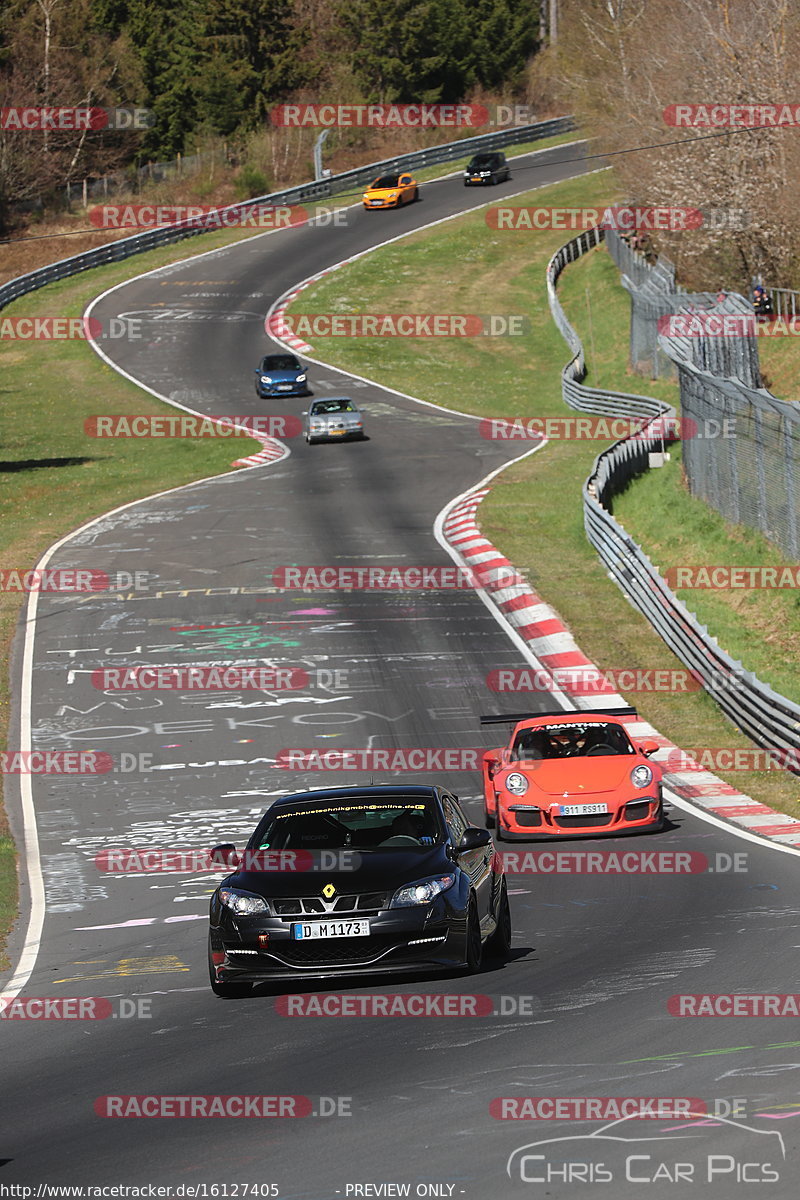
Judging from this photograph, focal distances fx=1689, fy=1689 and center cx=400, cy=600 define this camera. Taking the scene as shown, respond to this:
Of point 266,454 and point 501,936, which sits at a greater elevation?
point 501,936

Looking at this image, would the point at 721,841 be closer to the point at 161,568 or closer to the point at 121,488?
the point at 161,568

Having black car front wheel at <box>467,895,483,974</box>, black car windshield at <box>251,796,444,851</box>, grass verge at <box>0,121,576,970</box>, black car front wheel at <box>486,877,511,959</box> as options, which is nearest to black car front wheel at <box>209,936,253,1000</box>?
black car windshield at <box>251,796,444,851</box>

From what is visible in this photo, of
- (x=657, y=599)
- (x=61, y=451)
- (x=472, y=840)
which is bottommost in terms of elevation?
(x=61, y=451)

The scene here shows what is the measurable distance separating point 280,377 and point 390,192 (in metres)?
30.7

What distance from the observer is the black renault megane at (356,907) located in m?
10.8

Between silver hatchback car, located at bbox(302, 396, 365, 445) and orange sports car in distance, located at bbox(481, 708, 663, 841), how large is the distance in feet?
101

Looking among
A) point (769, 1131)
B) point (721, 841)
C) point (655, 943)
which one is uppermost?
point (769, 1131)

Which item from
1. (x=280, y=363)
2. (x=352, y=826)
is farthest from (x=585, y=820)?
(x=280, y=363)

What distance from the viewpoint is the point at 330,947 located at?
35.5ft

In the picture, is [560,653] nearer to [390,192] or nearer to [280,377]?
[280,377]

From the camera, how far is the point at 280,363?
54750 millimetres

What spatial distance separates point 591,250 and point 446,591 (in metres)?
47.3

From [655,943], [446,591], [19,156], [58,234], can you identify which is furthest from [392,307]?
[655,943]

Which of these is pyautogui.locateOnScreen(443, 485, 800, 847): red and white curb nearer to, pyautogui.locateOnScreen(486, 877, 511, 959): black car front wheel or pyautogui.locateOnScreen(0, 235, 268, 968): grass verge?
pyautogui.locateOnScreen(486, 877, 511, 959): black car front wheel
